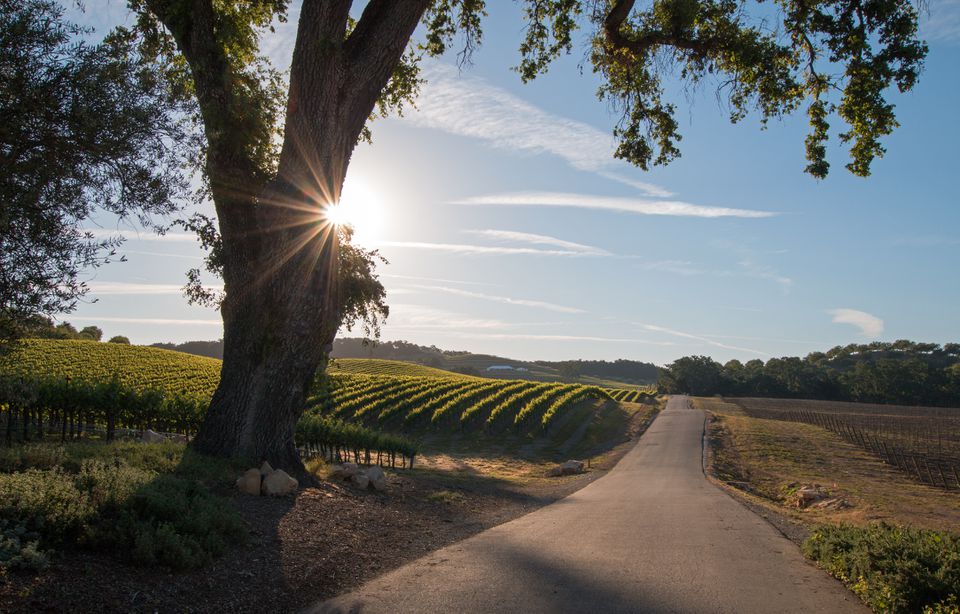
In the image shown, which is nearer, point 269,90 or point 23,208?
point 23,208

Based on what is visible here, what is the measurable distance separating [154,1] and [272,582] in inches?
398

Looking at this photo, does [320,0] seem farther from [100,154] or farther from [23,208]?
[23,208]

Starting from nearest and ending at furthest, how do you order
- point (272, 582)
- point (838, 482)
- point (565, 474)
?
1. point (272, 582)
2. point (838, 482)
3. point (565, 474)

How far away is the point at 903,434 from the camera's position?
50.0 m

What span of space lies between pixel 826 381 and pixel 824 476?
102181 mm

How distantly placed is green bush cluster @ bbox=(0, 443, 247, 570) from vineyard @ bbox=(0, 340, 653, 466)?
4.57 meters

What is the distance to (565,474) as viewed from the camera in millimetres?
26422

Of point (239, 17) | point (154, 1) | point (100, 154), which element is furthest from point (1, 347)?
point (239, 17)

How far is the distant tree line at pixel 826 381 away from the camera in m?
103

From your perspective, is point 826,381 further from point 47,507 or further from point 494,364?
point 47,507

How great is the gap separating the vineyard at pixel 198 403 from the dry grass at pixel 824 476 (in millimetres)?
13041

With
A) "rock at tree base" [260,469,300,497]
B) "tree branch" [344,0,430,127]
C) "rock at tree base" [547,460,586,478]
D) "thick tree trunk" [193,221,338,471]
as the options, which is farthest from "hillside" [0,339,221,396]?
"tree branch" [344,0,430,127]

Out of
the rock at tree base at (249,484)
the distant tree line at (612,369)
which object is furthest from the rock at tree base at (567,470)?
the distant tree line at (612,369)

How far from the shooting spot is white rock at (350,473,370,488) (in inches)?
446
